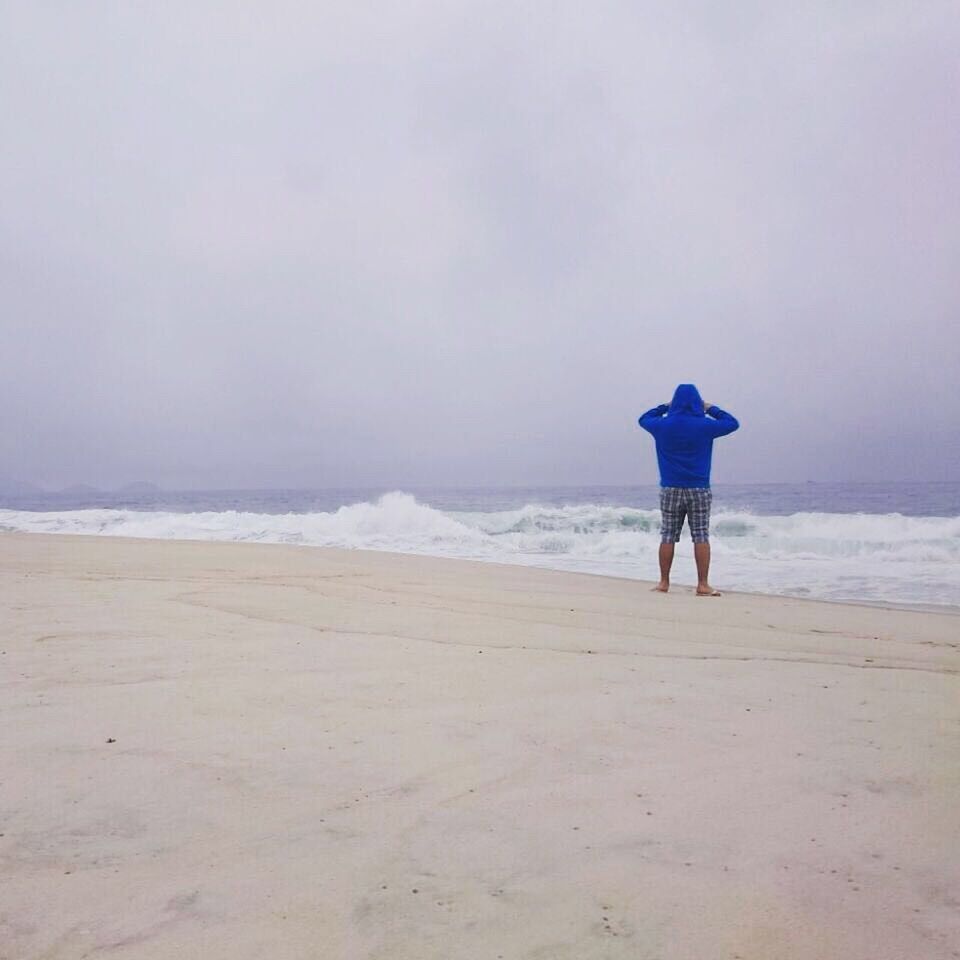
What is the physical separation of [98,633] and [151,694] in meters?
1.34

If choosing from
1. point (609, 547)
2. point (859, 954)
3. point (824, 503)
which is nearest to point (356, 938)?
point (859, 954)

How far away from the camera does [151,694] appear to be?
2.94 metres

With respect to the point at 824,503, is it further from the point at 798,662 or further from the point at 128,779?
the point at 128,779

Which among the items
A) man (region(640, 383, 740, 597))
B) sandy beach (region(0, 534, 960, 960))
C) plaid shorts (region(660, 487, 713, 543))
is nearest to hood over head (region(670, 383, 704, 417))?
man (region(640, 383, 740, 597))

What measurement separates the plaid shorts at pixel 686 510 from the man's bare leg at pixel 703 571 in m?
0.08

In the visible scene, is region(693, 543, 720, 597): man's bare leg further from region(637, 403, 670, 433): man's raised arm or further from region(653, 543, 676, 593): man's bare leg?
region(637, 403, 670, 433): man's raised arm

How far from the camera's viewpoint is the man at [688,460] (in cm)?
716

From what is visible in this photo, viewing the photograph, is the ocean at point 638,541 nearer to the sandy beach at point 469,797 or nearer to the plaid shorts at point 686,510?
the plaid shorts at point 686,510

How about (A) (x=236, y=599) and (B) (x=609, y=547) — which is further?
(B) (x=609, y=547)

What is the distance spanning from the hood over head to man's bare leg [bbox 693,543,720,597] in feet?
4.21

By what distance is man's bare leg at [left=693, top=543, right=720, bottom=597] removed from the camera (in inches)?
273

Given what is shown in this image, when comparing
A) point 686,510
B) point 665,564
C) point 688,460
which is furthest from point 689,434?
point 665,564

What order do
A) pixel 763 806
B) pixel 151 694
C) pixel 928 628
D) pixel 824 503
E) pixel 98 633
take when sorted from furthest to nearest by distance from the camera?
pixel 824 503, pixel 928 628, pixel 98 633, pixel 151 694, pixel 763 806

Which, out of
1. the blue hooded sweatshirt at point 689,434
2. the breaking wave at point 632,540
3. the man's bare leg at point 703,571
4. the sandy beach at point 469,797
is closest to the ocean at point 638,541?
the breaking wave at point 632,540
